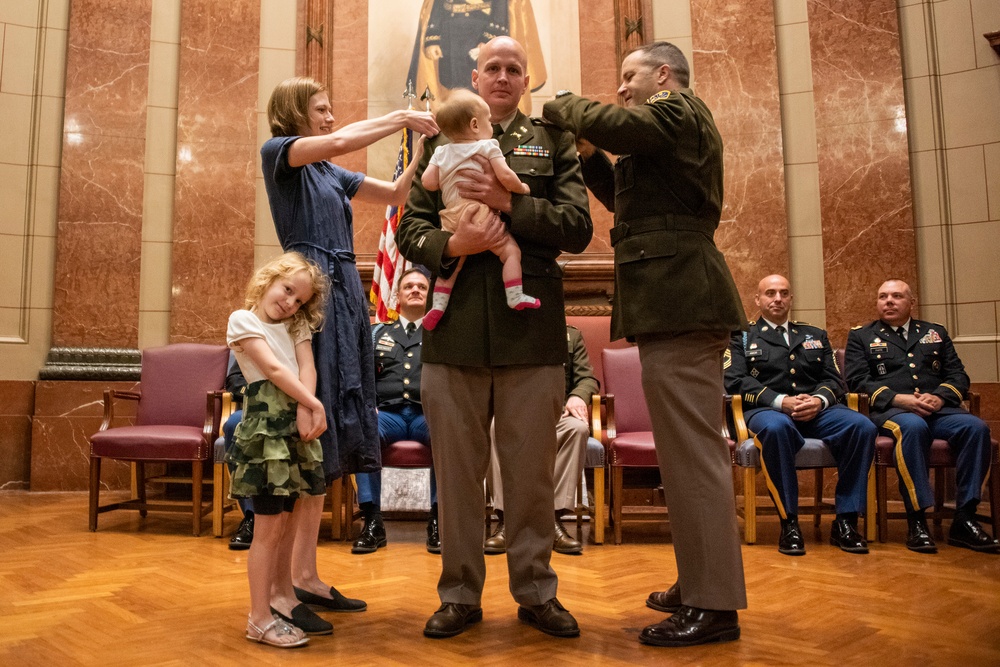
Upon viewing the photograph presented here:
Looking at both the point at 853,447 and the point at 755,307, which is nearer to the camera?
the point at 853,447

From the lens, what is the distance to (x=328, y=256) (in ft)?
8.66

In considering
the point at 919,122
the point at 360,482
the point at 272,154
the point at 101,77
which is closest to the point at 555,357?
the point at 272,154

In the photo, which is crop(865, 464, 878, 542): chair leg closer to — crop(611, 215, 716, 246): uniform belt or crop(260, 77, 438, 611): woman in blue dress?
crop(611, 215, 716, 246): uniform belt

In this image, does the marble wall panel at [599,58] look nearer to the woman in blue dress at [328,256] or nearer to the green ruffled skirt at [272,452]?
the woman in blue dress at [328,256]

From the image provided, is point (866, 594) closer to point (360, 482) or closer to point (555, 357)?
point (555, 357)

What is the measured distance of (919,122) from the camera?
18.2 ft

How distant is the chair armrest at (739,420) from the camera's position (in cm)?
414

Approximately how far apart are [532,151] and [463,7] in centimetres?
379

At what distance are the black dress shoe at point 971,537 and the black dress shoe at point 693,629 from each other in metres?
2.11

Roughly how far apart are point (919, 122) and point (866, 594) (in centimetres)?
383

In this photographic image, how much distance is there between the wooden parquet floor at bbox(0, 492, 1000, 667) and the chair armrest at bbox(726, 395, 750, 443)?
0.52 meters

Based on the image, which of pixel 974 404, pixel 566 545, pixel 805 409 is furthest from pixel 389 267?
pixel 974 404

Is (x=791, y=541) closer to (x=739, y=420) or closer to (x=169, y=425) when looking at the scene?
(x=739, y=420)

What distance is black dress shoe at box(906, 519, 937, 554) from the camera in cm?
376
